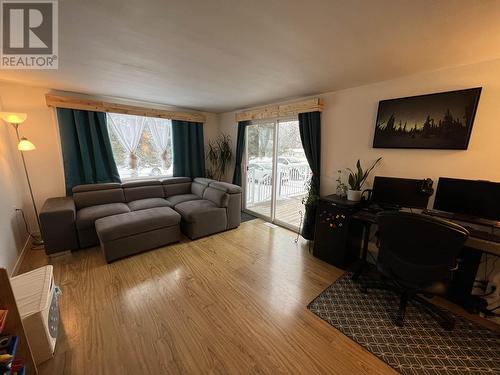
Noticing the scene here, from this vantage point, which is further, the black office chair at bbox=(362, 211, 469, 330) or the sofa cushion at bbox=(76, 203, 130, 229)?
the sofa cushion at bbox=(76, 203, 130, 229)

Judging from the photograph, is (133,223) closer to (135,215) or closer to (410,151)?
(135,215)

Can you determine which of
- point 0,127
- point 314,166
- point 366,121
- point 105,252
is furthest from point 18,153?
point 366,121

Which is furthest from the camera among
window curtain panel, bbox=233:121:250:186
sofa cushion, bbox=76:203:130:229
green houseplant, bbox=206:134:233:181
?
green houseplant, bbox=206:134:233:181

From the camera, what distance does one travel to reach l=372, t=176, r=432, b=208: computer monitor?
2.11m

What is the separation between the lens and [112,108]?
338cm

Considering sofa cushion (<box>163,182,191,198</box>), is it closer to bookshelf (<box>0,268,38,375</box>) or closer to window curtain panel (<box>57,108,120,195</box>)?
window curtain panel (<box>57,108,120,195</box>)

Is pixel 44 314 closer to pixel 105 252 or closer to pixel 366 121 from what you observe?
pixel 105 252

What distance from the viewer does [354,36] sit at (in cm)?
142

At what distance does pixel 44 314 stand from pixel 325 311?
2107 mm

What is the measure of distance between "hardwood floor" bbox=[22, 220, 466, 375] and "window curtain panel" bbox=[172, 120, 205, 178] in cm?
215

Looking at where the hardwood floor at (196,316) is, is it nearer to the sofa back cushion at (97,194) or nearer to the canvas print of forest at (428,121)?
the sofa back cushion at (97,194)

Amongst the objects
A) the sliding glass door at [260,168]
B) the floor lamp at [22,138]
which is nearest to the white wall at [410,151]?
the sliding glass door at [260,168]

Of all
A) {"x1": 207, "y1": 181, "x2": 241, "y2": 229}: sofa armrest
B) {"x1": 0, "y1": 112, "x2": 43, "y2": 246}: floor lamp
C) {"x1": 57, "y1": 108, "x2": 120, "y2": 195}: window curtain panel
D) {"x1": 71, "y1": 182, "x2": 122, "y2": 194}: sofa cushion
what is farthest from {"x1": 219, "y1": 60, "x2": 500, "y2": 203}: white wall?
{"x1": 0, "y1": 112, "x2": 43, "y2": 246}: floor lamp

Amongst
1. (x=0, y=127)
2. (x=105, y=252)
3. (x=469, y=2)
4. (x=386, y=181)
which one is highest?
(x=469, y=2)
